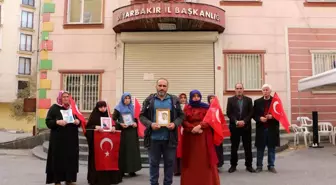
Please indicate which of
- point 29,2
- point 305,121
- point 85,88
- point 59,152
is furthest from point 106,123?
point 29,2

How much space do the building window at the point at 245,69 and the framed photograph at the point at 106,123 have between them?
6.80m

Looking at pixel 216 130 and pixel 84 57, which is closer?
pixel 216 130

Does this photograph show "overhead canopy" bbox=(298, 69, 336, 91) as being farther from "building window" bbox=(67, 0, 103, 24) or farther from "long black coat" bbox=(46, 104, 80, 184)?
"building window" bbox=(67, 0, 103, 24)

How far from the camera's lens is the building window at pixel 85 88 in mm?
12625

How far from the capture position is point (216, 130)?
5586mm

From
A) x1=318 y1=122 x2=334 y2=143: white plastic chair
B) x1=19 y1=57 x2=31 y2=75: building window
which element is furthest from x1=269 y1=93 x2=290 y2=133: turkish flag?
x1=19 y1=57 x2=31 y2=75: building window

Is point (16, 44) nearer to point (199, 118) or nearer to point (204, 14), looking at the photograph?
point (204, 14)

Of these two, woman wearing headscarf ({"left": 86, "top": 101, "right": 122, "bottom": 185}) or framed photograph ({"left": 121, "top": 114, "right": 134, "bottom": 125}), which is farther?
framed photograph ({"left": 121, "top": 114, "right": 134, "bottom": 125})

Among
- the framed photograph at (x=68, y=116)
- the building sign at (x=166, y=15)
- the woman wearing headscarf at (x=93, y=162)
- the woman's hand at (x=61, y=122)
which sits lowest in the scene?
the woman wearing headscarf at (x=93, y=162)

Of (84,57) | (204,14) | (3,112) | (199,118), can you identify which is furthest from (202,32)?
(3,112)

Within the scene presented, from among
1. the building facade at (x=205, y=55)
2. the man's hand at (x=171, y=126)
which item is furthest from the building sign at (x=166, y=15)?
the man's hand at (x=171, y=126)

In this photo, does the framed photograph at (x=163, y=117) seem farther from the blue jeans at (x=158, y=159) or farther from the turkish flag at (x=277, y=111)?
the turkish flag at (x=277, y=111)

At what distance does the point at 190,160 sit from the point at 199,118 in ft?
2.32

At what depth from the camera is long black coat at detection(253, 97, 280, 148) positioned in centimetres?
737
